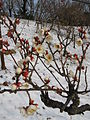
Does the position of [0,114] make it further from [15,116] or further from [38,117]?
[38,117]

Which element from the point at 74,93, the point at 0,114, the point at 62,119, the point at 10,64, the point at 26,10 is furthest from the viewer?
the point at 26,10

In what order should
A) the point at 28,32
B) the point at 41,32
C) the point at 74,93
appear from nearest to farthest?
1. the point at 41,32
2. the point at 74,93
3. the point at 28,32

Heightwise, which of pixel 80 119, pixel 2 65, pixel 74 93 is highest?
pixel 74 93

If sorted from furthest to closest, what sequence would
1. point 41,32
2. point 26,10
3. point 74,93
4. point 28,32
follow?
point 26,10
point 28,32
point 74,93
point 41,32

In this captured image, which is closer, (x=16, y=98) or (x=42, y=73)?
(x=16, y=98)

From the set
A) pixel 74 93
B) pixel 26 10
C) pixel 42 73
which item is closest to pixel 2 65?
pixel 42 73

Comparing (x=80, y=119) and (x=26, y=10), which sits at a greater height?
(x=26, y=10)

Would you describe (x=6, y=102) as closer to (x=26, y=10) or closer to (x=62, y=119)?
(x=62, y=119)

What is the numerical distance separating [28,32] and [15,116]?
8.86 m

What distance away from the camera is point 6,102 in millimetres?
4375

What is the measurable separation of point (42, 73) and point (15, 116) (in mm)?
3042

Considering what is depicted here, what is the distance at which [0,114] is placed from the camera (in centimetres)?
393

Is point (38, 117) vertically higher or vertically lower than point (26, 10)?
lower

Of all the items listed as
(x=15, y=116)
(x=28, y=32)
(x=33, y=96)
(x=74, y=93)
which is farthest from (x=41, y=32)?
(x=28, y=32)
